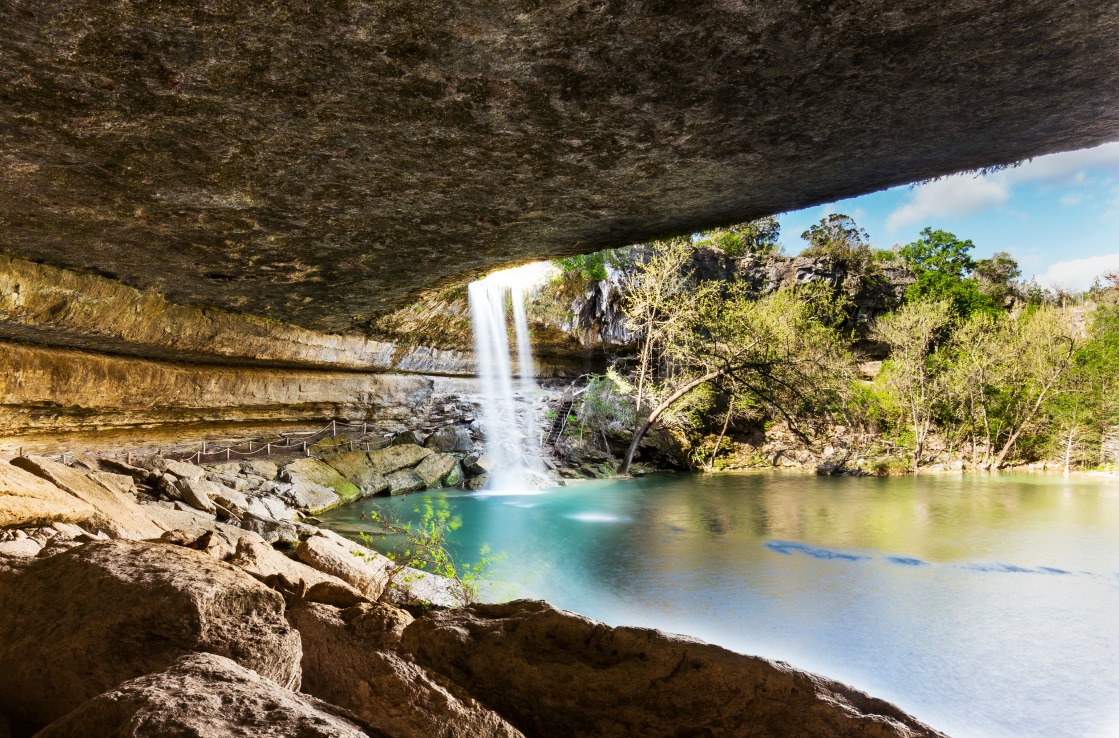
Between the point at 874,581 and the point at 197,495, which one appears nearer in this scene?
the point at 197,495

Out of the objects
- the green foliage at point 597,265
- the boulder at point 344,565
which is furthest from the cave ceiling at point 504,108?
the green foliage at point 597,265

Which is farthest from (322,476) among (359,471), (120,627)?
(120,627)

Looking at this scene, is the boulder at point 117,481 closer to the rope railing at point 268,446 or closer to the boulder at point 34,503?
the boulder at point 34,503

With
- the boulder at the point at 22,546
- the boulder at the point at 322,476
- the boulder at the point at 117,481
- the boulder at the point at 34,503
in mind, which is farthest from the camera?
the boulder at the point at 322,476

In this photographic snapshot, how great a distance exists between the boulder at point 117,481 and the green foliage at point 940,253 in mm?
40135

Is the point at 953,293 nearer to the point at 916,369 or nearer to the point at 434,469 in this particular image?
the point at 916,369

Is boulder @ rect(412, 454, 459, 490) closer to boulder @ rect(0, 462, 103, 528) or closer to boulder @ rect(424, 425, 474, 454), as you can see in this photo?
boulder @ rect(424, 425, 474, 454)

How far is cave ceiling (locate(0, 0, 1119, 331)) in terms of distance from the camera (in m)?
2.13

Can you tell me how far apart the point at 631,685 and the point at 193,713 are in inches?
60.8

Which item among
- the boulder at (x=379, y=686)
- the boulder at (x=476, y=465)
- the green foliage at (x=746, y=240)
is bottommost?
the boulder at (x=476, y=465)

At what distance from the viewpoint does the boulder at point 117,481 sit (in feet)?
22.4

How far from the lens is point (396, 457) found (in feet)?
54.7

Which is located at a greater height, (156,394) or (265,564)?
(156,394)

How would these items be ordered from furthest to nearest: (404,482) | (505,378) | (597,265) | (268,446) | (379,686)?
(505,378) < (597,265) < (404,482) < (268,446) < (379,686)
